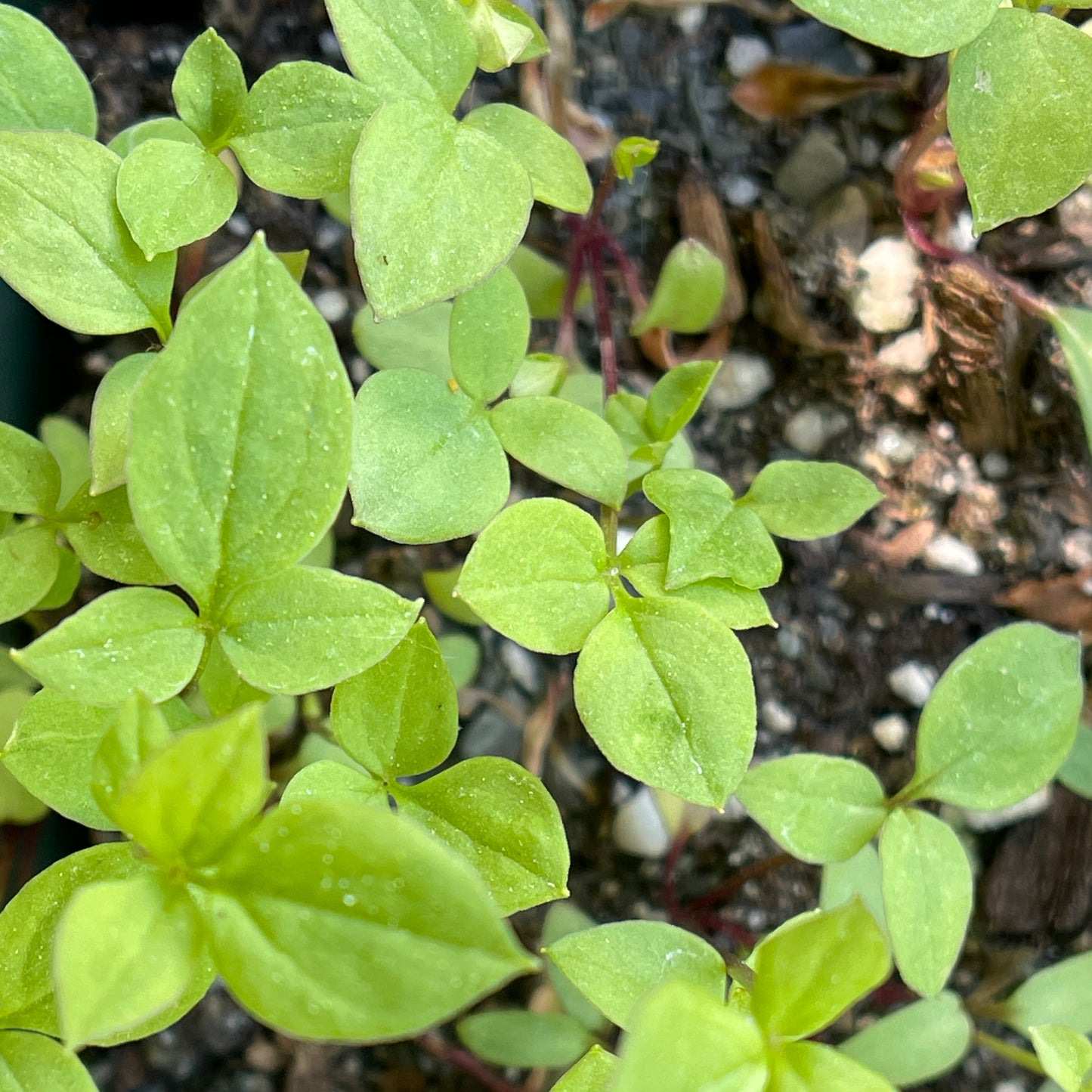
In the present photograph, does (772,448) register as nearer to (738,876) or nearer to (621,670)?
(738,876)

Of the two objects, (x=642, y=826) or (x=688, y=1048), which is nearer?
(x=688, y=1048)

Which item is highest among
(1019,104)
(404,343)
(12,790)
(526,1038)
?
(1019,104)

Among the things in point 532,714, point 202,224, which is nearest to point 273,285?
point 202,224

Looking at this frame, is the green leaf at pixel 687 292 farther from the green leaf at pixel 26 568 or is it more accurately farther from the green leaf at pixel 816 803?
the green leaf at pixel 26 568

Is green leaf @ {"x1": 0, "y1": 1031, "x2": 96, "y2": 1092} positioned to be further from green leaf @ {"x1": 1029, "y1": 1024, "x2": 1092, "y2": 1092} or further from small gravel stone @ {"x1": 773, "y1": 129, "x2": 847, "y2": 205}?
small gravel stone @ {"x1": 773, "y1": 129, "x2": 847, "y2": 205}

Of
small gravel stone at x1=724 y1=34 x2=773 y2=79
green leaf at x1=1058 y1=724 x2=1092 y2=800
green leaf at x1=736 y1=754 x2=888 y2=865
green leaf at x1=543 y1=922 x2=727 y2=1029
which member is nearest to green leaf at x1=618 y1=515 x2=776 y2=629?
green leaf at x1=736 y1=754 x2=888 y2=865

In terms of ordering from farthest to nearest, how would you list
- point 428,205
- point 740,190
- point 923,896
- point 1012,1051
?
1. point 740,190
2. point 1012,1051
3. point 923,896
4. point 428,205

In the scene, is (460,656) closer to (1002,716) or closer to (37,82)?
(1002,716)

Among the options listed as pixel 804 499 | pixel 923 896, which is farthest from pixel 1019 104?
pixel 923 896
